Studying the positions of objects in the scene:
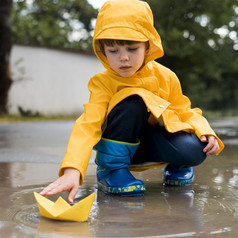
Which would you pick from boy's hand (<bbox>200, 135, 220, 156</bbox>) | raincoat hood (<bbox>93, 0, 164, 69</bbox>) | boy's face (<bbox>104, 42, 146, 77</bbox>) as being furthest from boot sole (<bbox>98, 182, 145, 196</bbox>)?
raincoat hood (<bbox>93, 0, 164, 69</bbox>)

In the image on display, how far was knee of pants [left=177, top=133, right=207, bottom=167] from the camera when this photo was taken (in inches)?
84.1

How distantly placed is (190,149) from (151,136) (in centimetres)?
24

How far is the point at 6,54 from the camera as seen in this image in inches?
472

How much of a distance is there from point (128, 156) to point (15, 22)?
24.1 metres

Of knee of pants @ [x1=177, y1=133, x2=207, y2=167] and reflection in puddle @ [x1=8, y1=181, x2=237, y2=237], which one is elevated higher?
knee of pants @ [x1=177, y1=133, x2=207, y2=167]

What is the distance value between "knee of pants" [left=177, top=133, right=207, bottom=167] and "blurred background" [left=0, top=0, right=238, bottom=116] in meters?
10.4

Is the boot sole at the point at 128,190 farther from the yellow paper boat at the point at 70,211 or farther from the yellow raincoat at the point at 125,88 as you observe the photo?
the yellow paper boat at the point at 70,211

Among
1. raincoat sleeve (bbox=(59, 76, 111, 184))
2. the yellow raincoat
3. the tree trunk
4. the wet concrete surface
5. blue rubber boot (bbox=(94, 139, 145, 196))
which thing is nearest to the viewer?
the wet concrete surface

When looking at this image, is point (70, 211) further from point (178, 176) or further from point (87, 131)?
point (178, 176)

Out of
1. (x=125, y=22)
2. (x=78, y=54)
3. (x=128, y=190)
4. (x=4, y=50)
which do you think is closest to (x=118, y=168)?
(x=128, y=190)

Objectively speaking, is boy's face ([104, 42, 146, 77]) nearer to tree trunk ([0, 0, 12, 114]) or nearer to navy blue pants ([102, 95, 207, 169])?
Result: navy blue pants ([102, 95, 207, 169])

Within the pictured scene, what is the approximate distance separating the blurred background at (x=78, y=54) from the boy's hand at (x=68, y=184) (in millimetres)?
10650

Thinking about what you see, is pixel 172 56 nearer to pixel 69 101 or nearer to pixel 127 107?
pixel 69 101

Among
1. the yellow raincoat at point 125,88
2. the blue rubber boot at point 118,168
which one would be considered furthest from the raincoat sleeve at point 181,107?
the blue rubber boot at point 118,168
